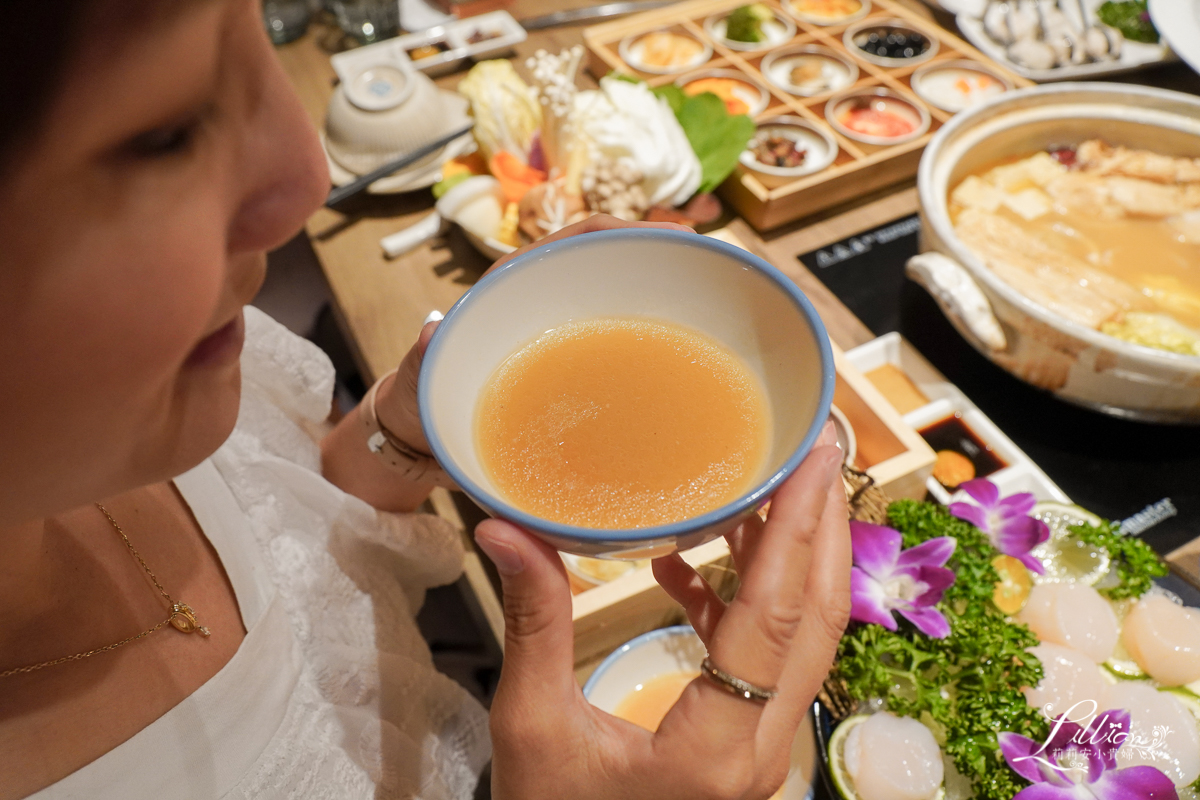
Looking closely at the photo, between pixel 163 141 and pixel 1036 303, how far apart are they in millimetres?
1394

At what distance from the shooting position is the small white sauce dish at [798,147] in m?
1.82

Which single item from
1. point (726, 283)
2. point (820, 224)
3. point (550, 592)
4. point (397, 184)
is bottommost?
point (820, 224)

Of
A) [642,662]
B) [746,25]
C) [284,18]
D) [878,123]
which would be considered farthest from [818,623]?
[284,18]

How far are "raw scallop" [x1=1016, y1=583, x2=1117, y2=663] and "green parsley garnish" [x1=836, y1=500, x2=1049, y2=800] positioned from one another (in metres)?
0.07

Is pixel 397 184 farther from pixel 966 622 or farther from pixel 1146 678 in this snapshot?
pixel 1146 678

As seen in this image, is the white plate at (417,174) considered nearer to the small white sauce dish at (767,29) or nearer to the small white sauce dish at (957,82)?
the small white sauce dish at (767,29)

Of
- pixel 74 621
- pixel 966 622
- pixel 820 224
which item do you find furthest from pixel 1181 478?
pixel 74 621

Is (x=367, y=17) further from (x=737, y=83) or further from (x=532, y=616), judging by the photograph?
(x=532, y=616)

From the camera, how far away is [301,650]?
100 cm

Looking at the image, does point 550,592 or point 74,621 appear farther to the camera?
point 74,621

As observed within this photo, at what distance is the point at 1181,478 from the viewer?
1.33 metres

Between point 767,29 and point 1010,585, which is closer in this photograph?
point 1010,585

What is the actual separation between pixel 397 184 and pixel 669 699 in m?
1.46

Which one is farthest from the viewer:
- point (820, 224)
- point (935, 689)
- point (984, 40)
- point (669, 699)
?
point (984, 40)
